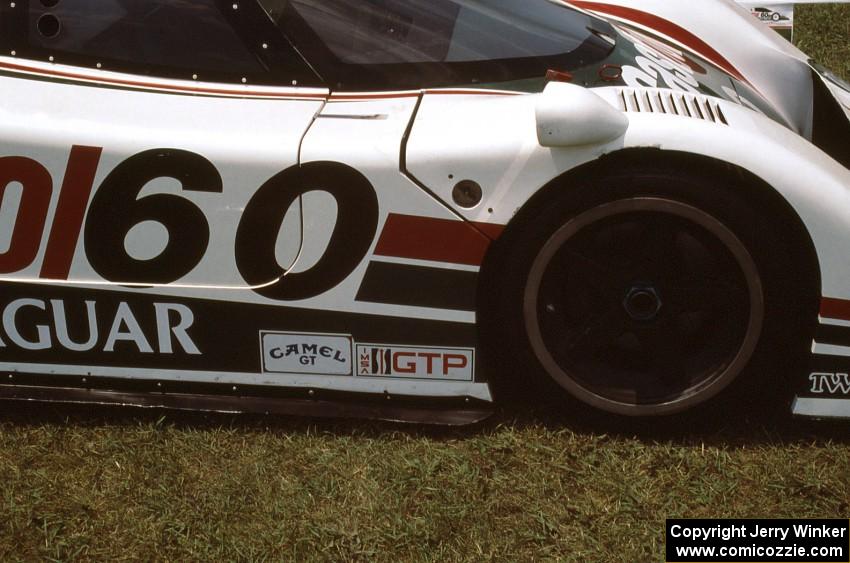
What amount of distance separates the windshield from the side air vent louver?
0.28 m

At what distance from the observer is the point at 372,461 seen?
2.78 meters

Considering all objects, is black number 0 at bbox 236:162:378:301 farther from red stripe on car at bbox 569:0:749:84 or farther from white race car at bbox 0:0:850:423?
red stripe on car at bbox 569:0:749:84

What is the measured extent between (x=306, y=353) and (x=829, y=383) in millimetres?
1389

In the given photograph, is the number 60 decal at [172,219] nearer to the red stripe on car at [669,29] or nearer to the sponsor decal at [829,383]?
the sponsor decal at [829,383]

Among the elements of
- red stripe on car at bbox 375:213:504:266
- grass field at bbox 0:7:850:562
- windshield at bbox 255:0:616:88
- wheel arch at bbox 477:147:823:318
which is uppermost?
windshield at bbox 255:0:616:88

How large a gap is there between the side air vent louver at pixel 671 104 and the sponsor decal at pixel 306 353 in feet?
3.17

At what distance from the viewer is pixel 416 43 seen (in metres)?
2.86

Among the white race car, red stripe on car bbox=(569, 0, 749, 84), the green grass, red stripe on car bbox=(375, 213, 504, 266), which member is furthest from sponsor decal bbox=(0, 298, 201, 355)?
the green grass

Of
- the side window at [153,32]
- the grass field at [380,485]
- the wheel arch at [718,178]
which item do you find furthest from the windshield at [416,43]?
the grass field at [380,485]

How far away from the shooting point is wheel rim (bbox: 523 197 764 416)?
8.70 ft

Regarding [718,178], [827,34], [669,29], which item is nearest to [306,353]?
[718,178]

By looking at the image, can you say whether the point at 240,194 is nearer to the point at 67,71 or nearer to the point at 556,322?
the point at 67,71

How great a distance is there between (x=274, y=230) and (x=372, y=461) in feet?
2.20

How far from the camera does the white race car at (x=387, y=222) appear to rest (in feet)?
8.53
